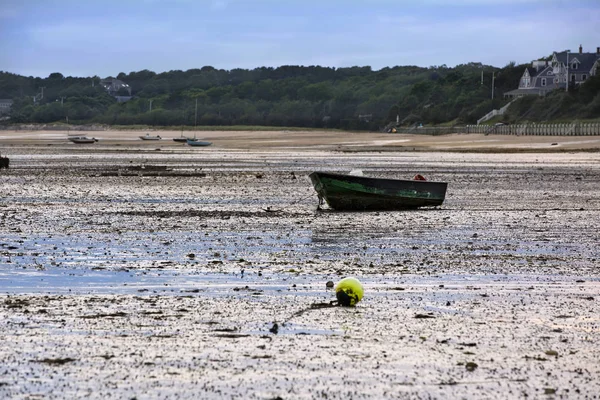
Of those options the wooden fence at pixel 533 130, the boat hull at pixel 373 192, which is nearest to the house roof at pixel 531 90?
the wooden fence at pixel 533 130

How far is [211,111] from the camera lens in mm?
199625

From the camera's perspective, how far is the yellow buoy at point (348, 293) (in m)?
11.7

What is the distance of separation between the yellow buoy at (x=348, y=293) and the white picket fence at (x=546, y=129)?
71.5 metres

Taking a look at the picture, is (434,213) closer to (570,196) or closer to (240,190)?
(570,196)

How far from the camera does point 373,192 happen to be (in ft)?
83.2

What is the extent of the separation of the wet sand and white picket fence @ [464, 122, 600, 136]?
2228 inches

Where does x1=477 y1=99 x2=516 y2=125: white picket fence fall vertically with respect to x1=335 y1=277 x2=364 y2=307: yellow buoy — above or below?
above

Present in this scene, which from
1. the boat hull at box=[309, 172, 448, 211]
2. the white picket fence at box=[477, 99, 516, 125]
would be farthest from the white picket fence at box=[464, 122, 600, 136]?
the boat hull at box=[309, 172, 448, 211]

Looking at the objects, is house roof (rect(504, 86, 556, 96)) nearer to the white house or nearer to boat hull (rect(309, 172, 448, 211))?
the white house

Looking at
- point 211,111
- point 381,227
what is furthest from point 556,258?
point 211,111

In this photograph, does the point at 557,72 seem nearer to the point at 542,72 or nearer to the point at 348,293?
the point at 542,72

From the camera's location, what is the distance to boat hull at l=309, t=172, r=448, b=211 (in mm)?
25094

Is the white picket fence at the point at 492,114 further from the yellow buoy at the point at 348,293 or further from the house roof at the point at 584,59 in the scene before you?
the yellow buoy at the point at 348,293

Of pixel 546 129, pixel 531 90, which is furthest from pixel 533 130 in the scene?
pixel 531 90
